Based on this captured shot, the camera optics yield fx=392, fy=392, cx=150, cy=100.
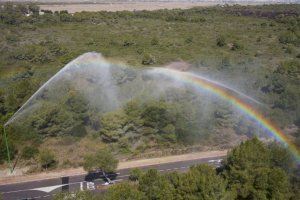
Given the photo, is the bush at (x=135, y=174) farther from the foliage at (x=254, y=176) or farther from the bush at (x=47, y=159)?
the bush at (x=47, y=159)

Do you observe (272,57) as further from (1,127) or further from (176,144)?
(1,127)

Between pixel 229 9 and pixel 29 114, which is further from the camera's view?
pixel 229 9

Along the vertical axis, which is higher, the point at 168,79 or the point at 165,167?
the point at 168,79

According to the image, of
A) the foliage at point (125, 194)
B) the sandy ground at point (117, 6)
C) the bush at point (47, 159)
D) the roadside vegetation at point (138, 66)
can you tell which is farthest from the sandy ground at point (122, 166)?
the sandy ground at point (117, 6)

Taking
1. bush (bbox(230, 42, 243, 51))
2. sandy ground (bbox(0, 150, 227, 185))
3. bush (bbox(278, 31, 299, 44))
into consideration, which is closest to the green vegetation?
sandy ground (bbox(0, 150, 227, 185))

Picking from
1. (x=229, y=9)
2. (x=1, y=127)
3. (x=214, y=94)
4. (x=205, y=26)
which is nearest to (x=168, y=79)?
(x=214, y=94)

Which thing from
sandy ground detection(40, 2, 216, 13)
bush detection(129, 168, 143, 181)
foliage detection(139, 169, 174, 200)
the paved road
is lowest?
the paved road

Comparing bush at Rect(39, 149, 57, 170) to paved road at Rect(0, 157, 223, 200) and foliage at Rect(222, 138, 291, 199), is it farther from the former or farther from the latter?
foliage at Rect(222, 138, 291, 199)
